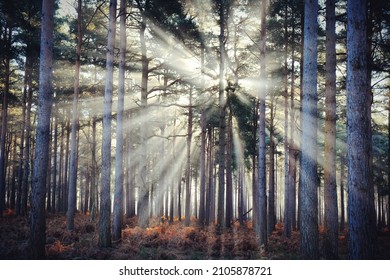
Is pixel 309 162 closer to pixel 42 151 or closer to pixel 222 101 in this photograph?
pixel 42 151

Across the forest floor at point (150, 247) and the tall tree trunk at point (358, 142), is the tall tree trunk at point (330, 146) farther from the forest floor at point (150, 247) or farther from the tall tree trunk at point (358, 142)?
the tall tree trunk at point (358, 142)

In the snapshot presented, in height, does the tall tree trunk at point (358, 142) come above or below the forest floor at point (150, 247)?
above

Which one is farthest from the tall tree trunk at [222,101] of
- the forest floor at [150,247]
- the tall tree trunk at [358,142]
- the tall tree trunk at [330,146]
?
the tall tree trunk at [358,142]

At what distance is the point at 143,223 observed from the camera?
11.7 m

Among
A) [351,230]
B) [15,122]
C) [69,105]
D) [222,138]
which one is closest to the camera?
[351,230]

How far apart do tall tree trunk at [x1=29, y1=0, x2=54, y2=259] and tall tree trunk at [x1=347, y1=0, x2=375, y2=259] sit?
6.86 m

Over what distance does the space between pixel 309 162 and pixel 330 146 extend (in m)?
2.57

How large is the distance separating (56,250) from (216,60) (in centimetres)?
1126

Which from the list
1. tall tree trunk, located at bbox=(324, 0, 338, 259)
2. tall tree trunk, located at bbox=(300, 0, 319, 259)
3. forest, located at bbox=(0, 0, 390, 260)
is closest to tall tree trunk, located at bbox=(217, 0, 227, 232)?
forest, located at bbox=(0, 0, 390, 260)

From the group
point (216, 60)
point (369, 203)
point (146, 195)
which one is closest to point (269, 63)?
point (216, 60)

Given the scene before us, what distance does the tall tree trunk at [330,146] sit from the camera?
25.6 feet

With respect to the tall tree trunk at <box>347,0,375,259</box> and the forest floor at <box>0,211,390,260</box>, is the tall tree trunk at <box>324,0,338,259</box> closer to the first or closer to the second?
the forest floor at <box>0,211,390,260</box>

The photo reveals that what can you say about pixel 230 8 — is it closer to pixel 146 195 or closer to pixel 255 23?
pixel 255 23

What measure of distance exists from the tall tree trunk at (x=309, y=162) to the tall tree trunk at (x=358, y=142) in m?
1.27
